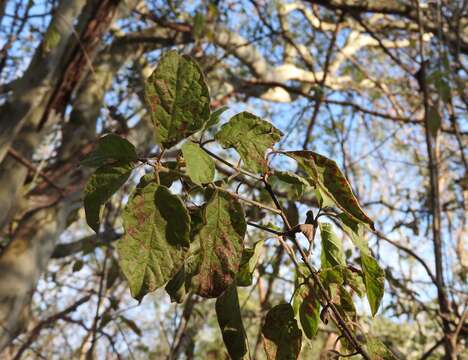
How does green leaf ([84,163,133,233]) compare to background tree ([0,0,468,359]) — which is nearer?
green leaf ([84,163,133,233])

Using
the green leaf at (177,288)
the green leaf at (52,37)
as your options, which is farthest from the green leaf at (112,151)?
the green leaf at (52,37)

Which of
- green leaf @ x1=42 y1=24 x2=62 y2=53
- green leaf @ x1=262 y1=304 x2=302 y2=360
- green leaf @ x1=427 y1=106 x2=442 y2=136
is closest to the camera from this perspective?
green leaf @ x1=262 y1=304 x2=302 y2=360

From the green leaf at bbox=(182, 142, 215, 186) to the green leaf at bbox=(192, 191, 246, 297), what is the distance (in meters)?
0.02

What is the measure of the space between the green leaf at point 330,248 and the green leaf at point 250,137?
0.44ft

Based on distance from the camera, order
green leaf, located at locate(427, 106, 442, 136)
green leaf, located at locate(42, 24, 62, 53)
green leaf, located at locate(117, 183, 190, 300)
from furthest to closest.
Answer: green leaf, located at locate(42, 24, 62, 53) < green leaf, located at locate(427, 106, 442, 136) < green leaf, located at locate(117, 183, 190, 300)

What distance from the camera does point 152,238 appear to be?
1.33ft

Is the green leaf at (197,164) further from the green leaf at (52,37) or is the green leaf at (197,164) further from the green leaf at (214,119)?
the green leaf at (52,37)

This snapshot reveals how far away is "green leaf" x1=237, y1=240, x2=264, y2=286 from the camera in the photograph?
0.53 meters

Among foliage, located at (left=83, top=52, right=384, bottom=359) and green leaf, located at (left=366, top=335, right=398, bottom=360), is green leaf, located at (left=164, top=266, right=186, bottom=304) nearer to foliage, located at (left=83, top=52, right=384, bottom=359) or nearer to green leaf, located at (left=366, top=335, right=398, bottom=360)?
foliage, located at (left=83, top=52, right=384, bottom=359)

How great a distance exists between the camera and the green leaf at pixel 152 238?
397 millimetres

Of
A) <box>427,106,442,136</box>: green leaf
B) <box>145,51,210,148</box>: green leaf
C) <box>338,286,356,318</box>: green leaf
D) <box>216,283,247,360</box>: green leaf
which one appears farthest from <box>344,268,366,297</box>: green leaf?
<box>427,106,442,136</box>: green leaf

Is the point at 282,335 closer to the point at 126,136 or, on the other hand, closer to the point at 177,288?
the point at 177,288

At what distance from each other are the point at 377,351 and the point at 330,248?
0.37 feet

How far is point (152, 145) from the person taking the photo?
3025 millimetres
